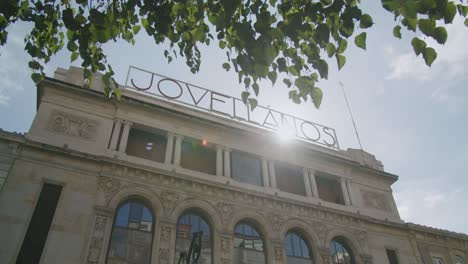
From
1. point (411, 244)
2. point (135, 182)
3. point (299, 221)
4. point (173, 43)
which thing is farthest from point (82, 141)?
point (411, 244)

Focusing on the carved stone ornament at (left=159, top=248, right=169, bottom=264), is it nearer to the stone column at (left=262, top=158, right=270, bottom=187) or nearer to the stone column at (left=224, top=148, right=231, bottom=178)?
the stone column at (left=224, top=148, right=231, bottom=178)

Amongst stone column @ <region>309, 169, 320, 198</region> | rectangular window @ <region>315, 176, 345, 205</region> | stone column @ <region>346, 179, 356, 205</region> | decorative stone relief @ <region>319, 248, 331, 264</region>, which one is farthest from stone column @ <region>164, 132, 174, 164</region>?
stone column @ <region>346, 179, 356, 205</region>

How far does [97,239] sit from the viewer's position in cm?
1522

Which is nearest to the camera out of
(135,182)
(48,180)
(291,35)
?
(291,35)

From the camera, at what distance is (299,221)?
20109 mm

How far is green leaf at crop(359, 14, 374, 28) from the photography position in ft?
22.4

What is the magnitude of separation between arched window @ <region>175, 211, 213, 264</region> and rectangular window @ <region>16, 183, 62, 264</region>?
5.42 metres

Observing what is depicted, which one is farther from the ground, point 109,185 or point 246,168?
point 246,168

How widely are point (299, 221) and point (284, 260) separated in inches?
99.5

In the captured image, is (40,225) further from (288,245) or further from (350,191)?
(350,191)

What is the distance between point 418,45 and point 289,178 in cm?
Result: 1667

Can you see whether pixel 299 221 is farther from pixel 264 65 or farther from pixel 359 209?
pixel 264 65

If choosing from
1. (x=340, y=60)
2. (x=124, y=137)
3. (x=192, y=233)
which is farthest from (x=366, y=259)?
(x=340, y=60)

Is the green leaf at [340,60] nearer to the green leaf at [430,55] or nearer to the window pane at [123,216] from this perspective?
the green leaf at [430,55]
